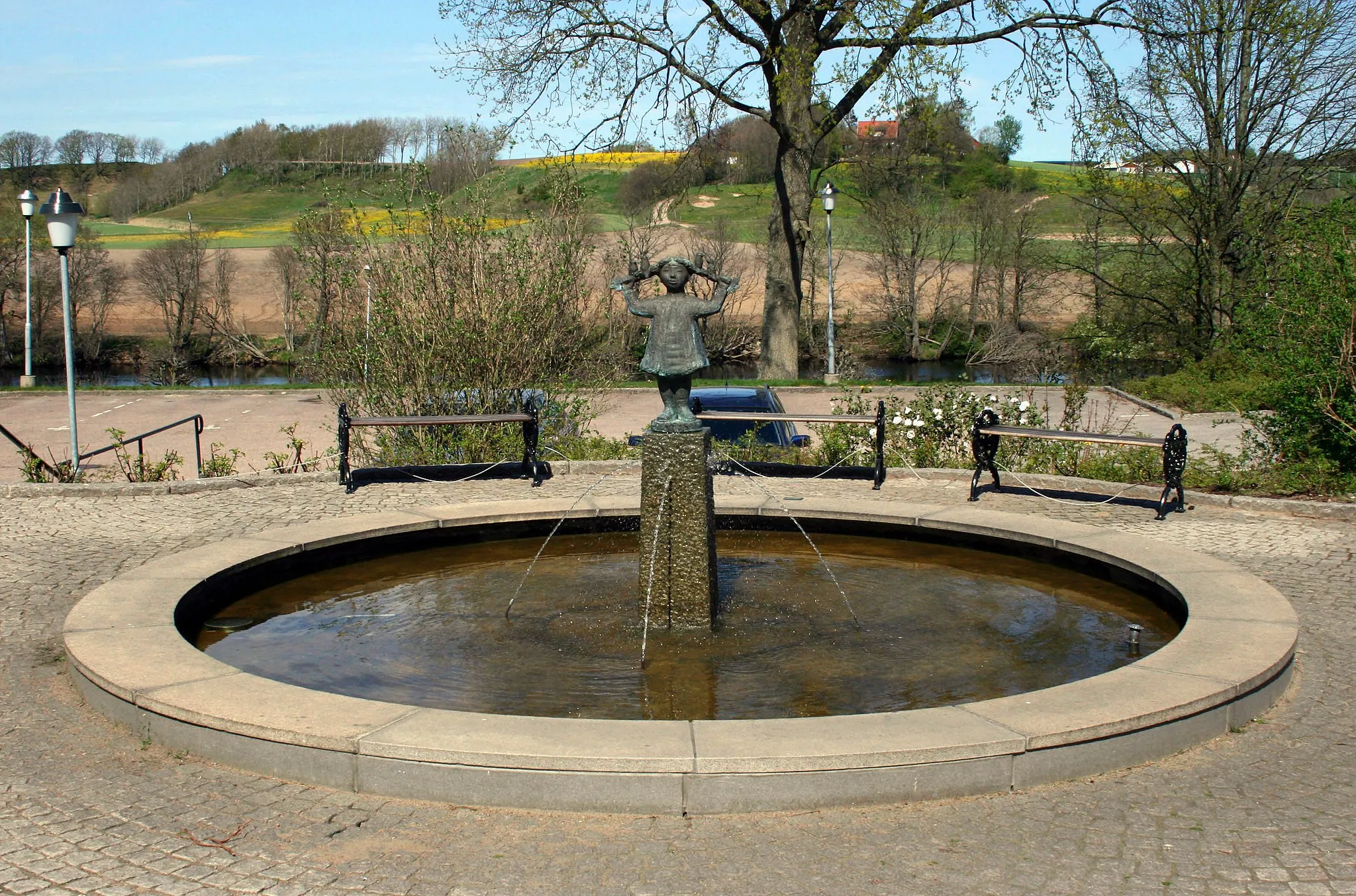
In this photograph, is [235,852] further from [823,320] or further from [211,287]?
[211,287]

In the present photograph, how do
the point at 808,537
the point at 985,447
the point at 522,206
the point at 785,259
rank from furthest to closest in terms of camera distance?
the point at 785,259
the point at 522,206
the point at 985,447
the point at 808,537

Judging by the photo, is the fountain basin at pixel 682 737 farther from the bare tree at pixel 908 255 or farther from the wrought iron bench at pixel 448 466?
the bare tree at pixel 908 255

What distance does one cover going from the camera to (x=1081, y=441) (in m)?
11.3

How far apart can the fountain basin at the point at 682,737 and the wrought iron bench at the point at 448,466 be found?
561 centimetres

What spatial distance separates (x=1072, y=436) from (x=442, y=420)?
21.8ft

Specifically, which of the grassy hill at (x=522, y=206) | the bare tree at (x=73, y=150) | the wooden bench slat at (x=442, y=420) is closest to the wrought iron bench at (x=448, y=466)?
the wooden bench slat at (x=442, y=420)

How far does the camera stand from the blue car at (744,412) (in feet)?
47.4

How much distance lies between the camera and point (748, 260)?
177ft

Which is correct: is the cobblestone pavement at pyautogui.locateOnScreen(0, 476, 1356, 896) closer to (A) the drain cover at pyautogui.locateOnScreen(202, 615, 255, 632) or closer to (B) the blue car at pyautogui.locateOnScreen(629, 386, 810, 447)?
(A) the drain cover at pyautogui.locateOnScreen(202, 615, 255, 632)

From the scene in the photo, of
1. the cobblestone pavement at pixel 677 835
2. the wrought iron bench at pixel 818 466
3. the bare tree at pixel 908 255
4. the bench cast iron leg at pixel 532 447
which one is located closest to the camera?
the cobblestone pavement at pixel 677 835

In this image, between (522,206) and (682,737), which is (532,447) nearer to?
(682,737)

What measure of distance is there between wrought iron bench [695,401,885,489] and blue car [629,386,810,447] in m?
0.83

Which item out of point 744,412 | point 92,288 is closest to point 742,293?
point 92,288

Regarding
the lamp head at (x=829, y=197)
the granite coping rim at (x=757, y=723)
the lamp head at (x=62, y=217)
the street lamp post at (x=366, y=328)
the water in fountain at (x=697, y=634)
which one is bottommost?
the water in fountain at (x=697, y=634)
